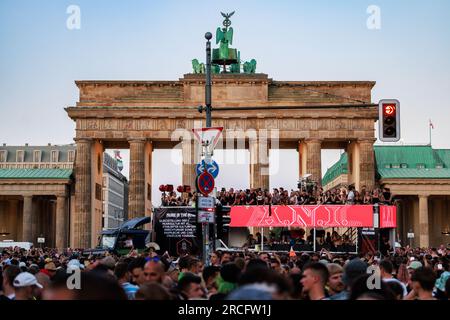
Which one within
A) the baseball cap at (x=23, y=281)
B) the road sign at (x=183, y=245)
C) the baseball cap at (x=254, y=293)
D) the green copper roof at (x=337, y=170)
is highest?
the green copper roof at (x=337, y=170)

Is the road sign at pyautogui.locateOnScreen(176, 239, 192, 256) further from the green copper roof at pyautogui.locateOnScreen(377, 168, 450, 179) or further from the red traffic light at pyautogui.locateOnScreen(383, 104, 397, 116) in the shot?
the green copper roof at pyautogui.locateOnScreen(377, 168, 450, 179)

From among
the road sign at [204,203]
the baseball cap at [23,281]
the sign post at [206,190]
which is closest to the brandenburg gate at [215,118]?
the sign post at [206,190]

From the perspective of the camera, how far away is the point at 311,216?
4653 centimetres

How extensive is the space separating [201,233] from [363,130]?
62.5m

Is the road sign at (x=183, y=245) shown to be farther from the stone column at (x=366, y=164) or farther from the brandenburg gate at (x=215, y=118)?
the stone column at (x=366, y=164)

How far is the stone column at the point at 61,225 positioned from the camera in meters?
93.2

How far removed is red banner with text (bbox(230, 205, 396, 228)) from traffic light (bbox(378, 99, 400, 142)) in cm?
1675

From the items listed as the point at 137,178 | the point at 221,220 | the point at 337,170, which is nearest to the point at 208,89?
the point at 221,220

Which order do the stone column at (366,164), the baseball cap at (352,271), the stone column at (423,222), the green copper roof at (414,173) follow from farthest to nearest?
the green copper roof at (414,173)
the stone column at (423,222)
the stone column at (366,164)
the baseball cap at (352,271)

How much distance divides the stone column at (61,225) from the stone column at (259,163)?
66.5 feet

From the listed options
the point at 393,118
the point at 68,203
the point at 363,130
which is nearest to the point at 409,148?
the point at 363,130

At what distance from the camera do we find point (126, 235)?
54438mm

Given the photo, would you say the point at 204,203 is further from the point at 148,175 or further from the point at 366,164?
the point at 148,175
